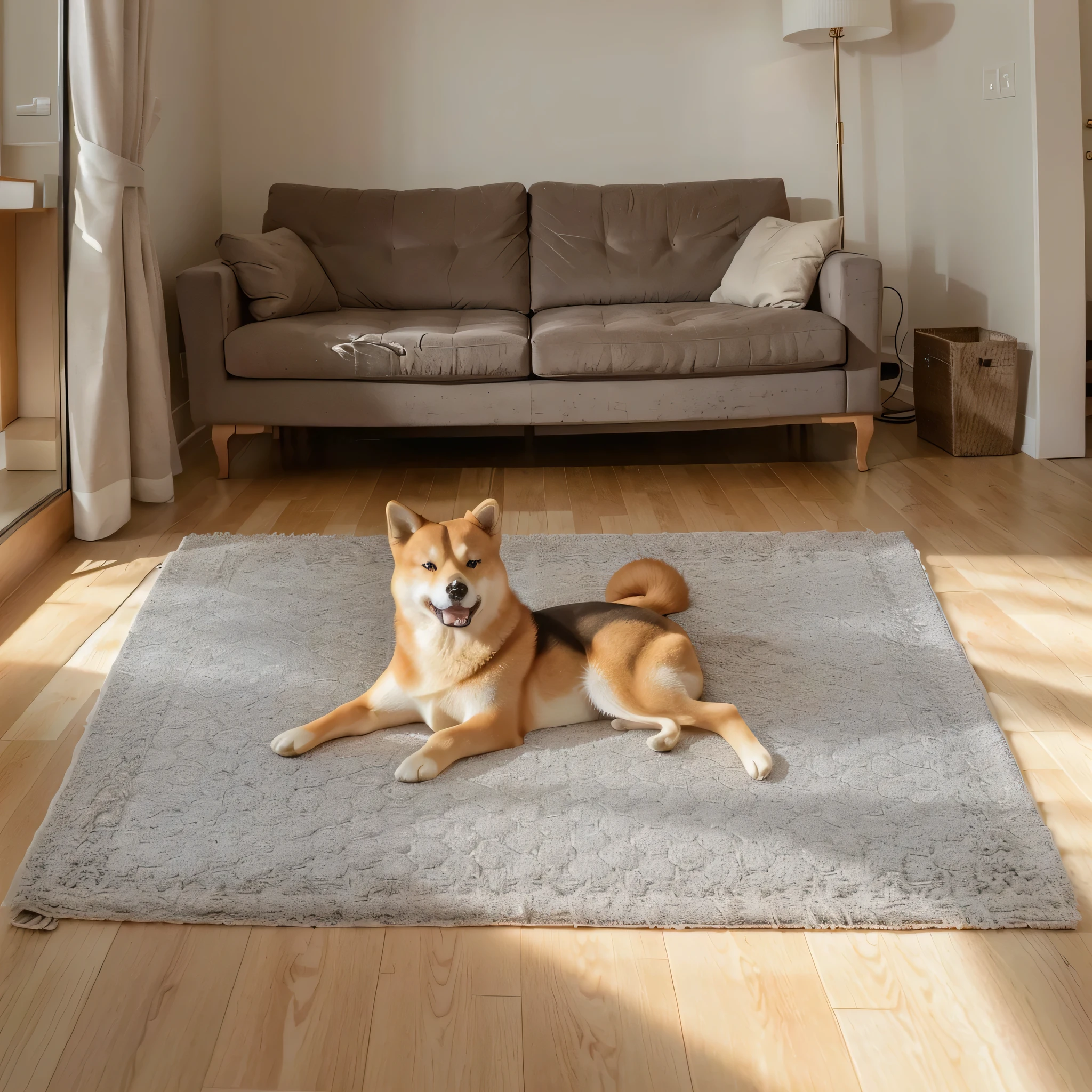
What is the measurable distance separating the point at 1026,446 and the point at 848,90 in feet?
5.91

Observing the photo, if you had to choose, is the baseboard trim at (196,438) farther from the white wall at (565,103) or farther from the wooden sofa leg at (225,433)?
the white wall at (565,103)

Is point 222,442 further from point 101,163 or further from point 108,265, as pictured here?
point 101,163

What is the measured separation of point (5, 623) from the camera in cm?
224

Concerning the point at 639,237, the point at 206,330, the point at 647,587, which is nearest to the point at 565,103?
the point at 639,237

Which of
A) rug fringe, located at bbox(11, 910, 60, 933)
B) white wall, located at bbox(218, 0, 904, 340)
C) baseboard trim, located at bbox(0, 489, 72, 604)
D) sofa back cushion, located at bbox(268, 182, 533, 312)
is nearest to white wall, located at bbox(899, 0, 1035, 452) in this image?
white wall, located at bbox(218, 0, 904, 340)

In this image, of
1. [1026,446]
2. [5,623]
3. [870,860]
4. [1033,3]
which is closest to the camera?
[870,860]

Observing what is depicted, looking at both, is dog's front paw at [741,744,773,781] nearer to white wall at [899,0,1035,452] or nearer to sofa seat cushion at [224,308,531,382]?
sofa seat cushion at [224,308,531,382]

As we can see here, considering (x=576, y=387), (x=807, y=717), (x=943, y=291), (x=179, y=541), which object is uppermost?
(x=943, y=291)

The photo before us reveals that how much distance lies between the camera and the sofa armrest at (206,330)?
3.28 meters

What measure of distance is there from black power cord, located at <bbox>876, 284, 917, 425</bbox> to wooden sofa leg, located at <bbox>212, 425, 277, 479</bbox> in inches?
89.3

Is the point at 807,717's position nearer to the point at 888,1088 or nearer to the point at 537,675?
the point at 537,675

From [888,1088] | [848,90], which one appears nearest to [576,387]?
[848,90]

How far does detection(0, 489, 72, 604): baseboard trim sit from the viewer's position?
2.43 metres

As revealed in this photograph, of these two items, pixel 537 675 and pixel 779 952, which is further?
pixel 537 675
